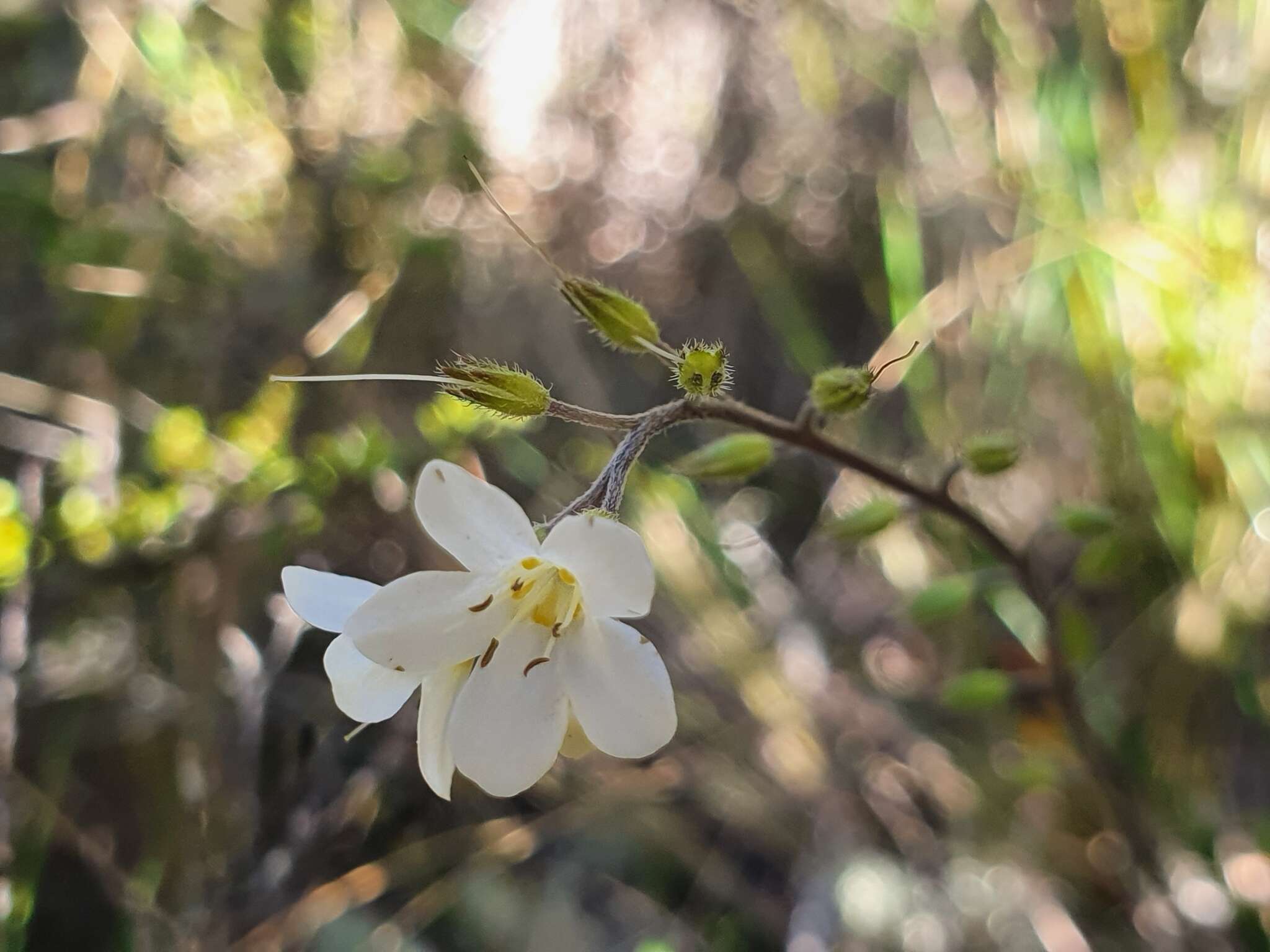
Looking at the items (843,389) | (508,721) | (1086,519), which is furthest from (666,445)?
(508,721)

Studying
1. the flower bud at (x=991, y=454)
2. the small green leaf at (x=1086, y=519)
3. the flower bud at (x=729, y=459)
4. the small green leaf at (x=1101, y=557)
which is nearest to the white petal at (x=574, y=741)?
the flower bud at (x=729, y=459)

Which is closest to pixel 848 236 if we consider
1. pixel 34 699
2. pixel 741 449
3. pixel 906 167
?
pixel 906 167

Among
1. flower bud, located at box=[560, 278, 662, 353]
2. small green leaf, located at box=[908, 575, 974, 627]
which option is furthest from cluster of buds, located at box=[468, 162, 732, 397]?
small green leaf, located at box=[908, 575, 974, 627]

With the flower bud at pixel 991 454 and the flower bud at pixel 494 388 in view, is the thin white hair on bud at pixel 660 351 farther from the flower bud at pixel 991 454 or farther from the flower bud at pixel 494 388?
the flower bud at pixel 991 454

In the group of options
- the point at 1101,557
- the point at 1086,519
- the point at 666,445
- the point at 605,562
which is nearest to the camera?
the point at 605,562

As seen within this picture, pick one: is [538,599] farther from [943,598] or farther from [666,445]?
[666,445]

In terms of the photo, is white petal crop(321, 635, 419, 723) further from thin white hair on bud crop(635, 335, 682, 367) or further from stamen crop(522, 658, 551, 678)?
thin white hair on bud crop(635, 335, 682, 367)
